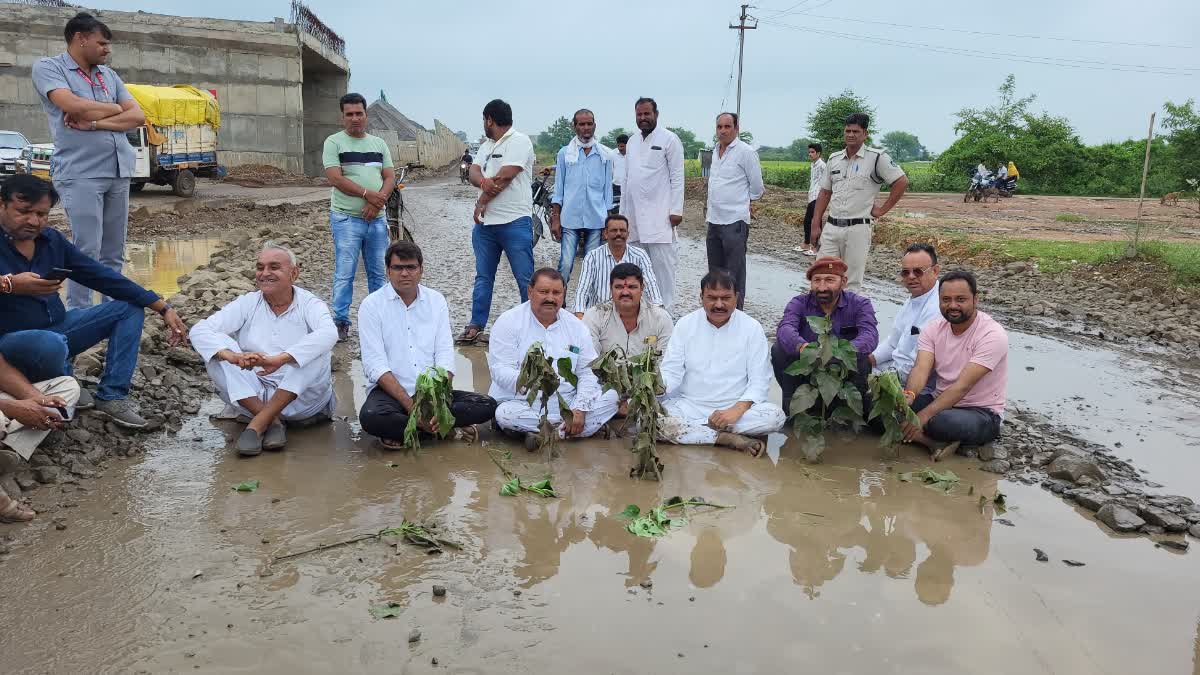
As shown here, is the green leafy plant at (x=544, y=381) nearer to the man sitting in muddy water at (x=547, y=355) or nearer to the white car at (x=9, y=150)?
the man sitting in muddy water at (x=547, y=355)

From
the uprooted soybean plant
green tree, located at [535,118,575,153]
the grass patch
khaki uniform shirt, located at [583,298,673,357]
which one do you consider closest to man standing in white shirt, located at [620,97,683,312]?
khaki uniform shirt, located at [583,298,673,357]

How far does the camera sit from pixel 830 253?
313 inches

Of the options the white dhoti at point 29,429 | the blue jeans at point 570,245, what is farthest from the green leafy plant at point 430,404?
the blue jeans at point 570,245

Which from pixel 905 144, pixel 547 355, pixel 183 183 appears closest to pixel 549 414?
pixel 547 355

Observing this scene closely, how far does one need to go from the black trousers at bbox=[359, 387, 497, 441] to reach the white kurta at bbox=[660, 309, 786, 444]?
3.86 feet

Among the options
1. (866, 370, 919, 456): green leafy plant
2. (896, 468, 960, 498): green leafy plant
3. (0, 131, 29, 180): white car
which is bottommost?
(896, 468, 960, 498): green leafy plant

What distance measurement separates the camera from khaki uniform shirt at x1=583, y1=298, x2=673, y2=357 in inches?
235

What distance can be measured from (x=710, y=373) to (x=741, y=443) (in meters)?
0.51

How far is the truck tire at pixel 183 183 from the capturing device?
22781 mm

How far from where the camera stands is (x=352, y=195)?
7320 mm

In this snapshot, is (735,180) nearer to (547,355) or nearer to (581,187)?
(581,187)

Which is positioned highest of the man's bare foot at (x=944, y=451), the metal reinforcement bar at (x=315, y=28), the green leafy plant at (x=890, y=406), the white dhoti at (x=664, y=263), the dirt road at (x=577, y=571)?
the metal reinforcement bar at (x=315, y=28)

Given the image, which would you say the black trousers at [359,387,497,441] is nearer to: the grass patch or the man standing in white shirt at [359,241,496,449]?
the man standing in white shirt at [359,241,496,449]

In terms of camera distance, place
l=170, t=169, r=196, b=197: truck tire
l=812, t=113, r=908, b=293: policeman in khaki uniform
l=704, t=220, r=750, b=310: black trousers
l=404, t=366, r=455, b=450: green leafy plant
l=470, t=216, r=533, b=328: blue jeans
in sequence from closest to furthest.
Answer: l=404, t=366, r=455, b=450: green leafy plant
l=470, t=216, r=533, b=328: blue jeans
l=812, t=113, r=908, b=293: policeman in khaki uniform
l=704, t=220, r=750, b=310: black trousers
l=170, t=169, r=196, b=197: truck tire
